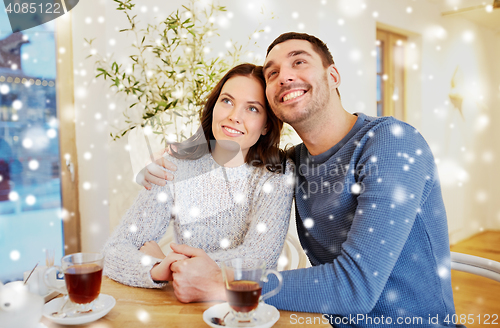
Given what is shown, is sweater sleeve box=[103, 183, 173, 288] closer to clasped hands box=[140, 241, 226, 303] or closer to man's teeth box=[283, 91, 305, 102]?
clasped hands box=[140, 241, 226, 303]

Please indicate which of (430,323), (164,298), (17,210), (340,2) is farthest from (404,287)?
(340,2)

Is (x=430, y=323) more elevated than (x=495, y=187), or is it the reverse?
(x=430, y=323)

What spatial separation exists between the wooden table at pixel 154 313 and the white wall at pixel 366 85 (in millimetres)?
1298

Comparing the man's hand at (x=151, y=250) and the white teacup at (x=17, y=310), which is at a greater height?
the white teacup at (x=17, y=310)

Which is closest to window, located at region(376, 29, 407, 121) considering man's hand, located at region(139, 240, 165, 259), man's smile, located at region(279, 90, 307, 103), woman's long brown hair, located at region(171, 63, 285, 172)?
woman's long brown hair, located at region(171, 63, 285, 172)

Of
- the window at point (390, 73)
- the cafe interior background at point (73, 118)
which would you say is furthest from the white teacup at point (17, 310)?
the window at point (390, 73)

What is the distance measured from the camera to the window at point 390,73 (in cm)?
356

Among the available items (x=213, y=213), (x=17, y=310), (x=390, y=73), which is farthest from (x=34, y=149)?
(x=390, y=73)

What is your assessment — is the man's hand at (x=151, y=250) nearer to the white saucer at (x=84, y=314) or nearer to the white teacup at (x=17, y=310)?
the white saucer at (x=84, y=314)

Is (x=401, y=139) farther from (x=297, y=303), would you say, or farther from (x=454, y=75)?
(x=454, y=75)

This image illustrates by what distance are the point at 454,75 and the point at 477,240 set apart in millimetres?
1799

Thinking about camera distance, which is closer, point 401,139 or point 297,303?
point 297,303

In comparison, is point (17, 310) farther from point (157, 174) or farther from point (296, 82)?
point (296, 82)

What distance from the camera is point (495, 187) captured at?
15.1 feet
